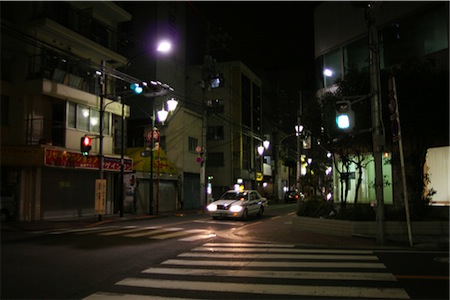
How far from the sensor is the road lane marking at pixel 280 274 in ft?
26.2

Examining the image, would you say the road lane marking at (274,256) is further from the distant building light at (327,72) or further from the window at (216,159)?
the window at (216,159)

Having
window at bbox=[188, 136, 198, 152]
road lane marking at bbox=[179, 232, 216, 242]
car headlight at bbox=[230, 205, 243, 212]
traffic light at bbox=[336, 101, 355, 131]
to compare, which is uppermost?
window at bbox=[188, 136, 198, 152]

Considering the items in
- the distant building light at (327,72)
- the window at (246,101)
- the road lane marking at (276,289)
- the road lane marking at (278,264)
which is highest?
the window at (246,101)

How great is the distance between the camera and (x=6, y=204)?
1958 centimetres

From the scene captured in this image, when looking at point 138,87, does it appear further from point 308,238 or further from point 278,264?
point 278,264

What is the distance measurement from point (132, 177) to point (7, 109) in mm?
8855

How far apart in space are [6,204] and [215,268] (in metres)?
15.0

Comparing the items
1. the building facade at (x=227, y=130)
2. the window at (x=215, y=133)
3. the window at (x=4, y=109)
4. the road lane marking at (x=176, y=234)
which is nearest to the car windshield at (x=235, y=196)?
the road lane marking at (x=176, y=234)

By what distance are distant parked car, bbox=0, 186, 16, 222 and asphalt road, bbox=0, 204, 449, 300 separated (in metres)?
5.54

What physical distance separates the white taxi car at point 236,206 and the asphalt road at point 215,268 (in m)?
7.53

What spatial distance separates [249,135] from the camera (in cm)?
4891

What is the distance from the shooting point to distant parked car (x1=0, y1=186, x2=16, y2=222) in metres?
19.4

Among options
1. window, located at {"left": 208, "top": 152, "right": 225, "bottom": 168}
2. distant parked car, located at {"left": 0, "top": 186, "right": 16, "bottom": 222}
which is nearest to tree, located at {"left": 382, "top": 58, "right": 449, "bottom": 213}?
distant parked car, located at {"left": 0, "top": 186, "right": 16, "bottom": 222}

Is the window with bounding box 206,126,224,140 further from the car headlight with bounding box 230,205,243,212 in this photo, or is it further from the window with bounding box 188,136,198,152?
the car headlight with bounding box 230,205,243,212
